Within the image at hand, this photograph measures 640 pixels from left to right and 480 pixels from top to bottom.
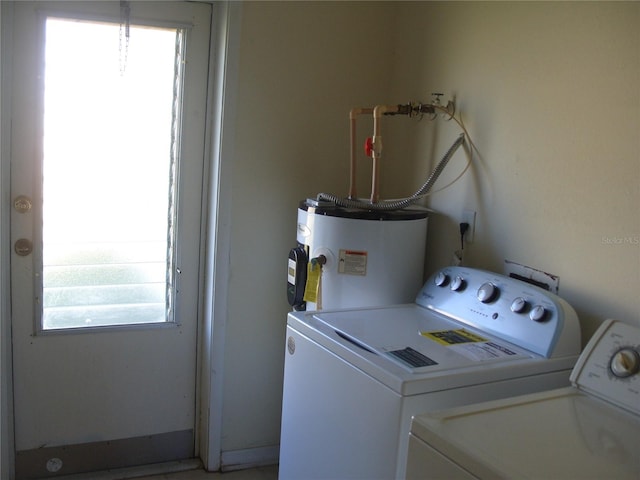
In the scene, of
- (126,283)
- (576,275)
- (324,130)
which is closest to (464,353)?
(576,275)

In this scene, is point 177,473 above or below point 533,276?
below

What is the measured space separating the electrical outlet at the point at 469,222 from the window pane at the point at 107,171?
3.76ft

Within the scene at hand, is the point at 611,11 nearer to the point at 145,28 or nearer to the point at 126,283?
the point at 145,28

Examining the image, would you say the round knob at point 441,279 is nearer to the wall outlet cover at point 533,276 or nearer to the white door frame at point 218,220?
the wall outlet cover at point 533,276

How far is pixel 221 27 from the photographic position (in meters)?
2.33

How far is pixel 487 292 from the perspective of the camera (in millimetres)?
1787

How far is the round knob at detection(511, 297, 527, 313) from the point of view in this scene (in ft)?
5.49

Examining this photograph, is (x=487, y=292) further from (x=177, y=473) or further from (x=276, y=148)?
(x=177, y=473)

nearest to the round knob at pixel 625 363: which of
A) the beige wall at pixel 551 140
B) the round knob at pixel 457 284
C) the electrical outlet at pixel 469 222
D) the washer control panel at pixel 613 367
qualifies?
the washer control panel at pixel 613 367

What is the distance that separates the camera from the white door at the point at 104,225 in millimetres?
2242

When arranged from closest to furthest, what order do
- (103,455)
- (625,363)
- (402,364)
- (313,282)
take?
(625,363)
(402,364)
(313,282)
(103,455)

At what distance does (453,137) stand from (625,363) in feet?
3.50

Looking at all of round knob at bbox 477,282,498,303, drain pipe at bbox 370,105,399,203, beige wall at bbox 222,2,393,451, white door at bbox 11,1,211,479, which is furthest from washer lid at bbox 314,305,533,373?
white door at bbox 11,1,211,479

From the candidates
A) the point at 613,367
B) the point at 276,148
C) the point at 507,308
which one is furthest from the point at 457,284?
the point at 276,148
